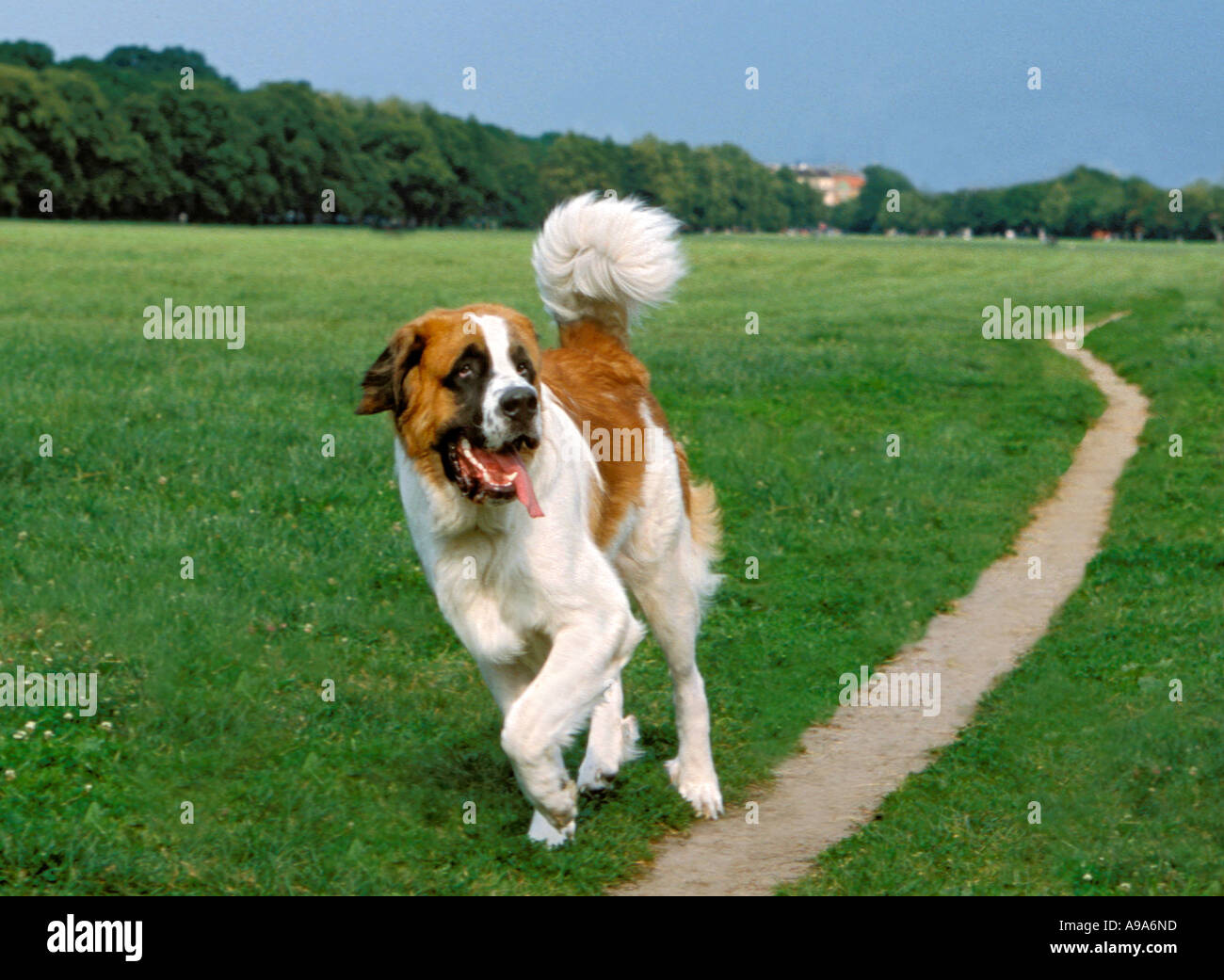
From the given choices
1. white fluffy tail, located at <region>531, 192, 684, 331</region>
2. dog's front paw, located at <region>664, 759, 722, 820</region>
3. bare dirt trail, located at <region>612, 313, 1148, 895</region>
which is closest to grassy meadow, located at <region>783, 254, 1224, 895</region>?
bare dirt trail, located at <region>612, 313, 1148, 895</region>

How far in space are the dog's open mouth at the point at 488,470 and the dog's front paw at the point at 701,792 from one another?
198cm

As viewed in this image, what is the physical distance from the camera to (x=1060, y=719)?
7.55 meters

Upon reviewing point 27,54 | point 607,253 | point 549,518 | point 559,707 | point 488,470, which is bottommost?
point 559,707

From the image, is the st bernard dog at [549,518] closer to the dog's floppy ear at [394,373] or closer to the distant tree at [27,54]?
the dog's floppy ear at [394,373]

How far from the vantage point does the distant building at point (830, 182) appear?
89.5 meters

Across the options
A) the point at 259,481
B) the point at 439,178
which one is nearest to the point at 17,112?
the point at 439,178

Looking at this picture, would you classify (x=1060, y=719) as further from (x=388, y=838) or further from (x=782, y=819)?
(x=388, y=838)

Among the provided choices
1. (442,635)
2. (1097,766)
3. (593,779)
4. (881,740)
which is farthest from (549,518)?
(442,635)

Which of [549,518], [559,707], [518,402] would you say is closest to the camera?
[518,402]

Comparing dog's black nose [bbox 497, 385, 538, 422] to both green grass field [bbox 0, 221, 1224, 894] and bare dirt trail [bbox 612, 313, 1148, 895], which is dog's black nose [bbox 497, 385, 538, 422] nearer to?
green grass field [bbox 0, 221, 1224, 894]

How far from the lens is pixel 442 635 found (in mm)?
8453

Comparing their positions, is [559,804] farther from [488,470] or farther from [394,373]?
[394,373]

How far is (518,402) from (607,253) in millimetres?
1982

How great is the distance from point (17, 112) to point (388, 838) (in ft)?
248
